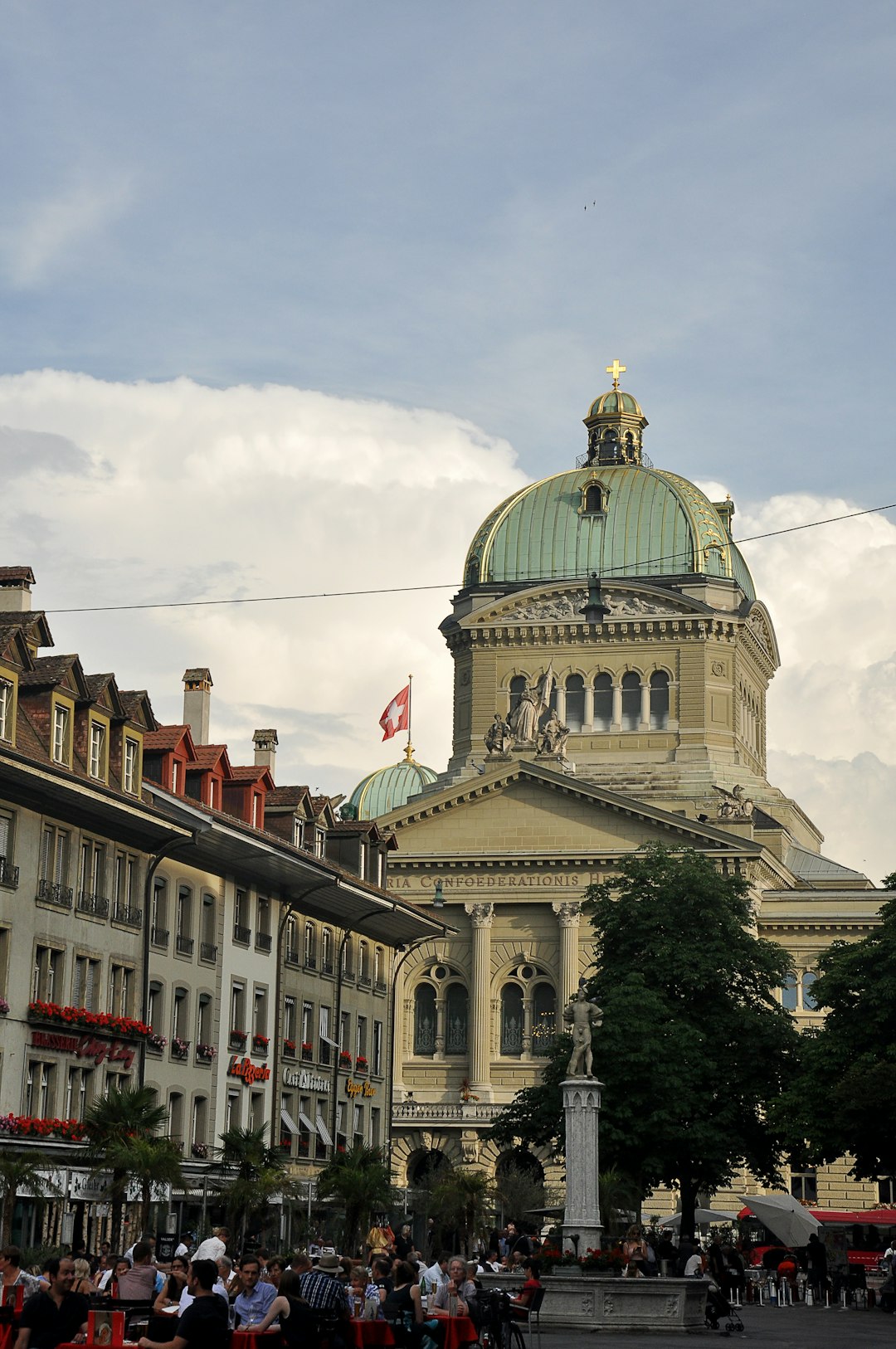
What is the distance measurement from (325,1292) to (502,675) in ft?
300

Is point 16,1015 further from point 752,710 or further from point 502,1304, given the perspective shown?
point 752,710

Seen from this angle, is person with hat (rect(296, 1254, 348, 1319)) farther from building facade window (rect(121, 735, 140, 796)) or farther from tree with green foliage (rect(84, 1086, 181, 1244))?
building facade window (rect(121, 735, 140, 796))

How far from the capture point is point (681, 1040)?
2655 inches

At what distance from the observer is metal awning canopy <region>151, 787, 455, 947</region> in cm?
5350

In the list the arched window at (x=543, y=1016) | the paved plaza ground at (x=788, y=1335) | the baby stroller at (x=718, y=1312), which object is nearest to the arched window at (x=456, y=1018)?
the arched window at (x=543, y=1016)

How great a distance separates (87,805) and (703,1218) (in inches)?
1498

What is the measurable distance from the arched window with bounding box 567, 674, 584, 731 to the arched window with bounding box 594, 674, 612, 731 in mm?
712

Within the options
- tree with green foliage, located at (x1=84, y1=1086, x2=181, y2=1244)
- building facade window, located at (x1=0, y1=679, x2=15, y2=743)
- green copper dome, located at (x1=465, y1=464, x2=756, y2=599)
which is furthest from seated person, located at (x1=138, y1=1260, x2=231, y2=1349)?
green copper dome, located at (x1=465, y1=464, x2=756, y2=599)

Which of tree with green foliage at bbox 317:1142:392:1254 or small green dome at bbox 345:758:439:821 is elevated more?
small green dome at bbox 345:758:439:821

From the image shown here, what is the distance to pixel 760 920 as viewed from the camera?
10006cm

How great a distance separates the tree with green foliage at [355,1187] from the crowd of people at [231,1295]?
22.0m

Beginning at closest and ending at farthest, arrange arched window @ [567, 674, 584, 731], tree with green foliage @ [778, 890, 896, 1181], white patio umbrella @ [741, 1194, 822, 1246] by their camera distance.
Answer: tree with green foliage @ [778, 890, 896, 1181] → white patio umbrella @ [741, 1194, 822, 1246] → arched window @ [567, 674, 584, 731]

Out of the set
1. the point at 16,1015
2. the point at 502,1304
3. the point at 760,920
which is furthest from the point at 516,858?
the point at 502,1304

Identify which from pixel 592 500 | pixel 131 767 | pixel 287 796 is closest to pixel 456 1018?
pixel 592 500
